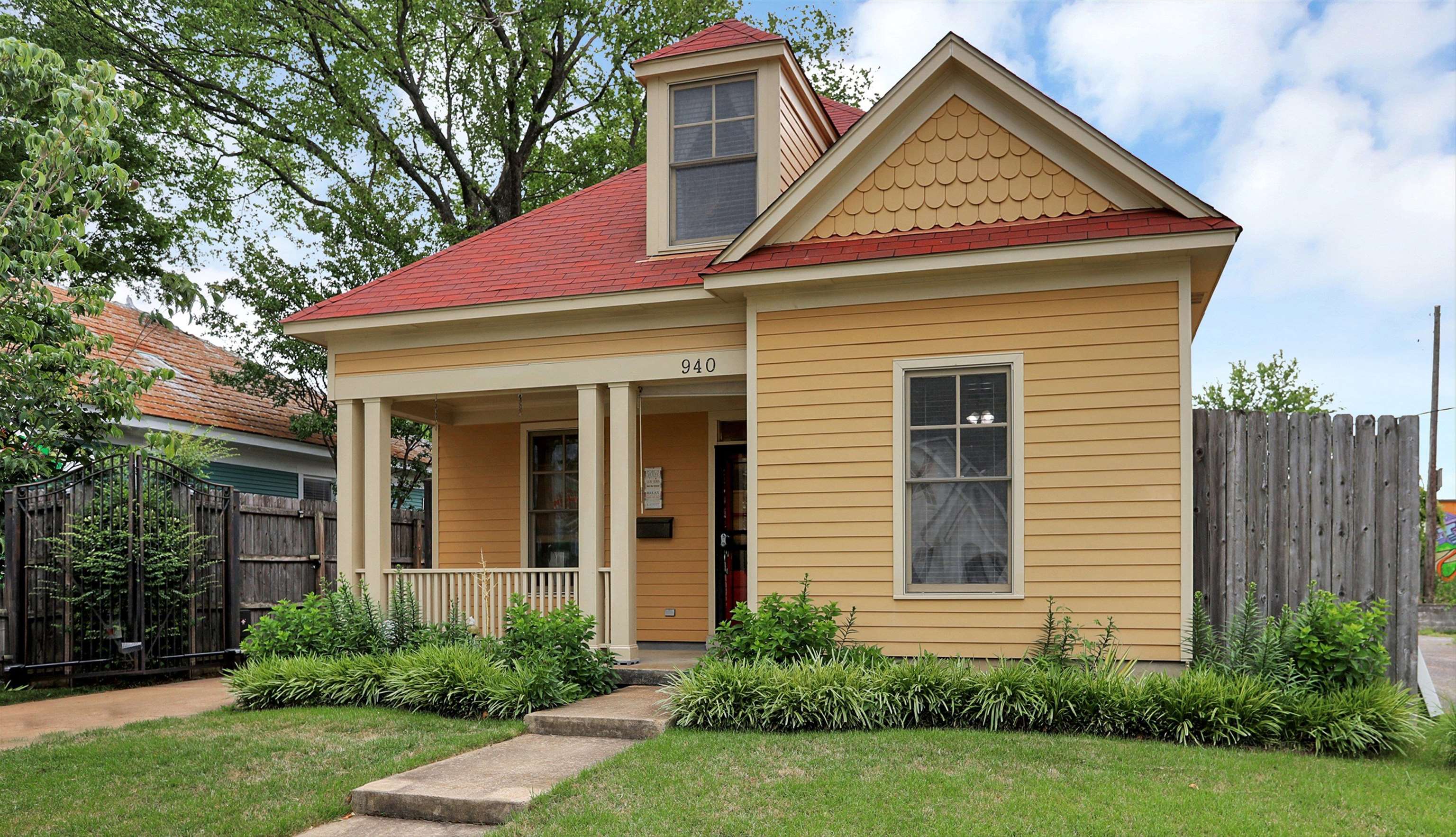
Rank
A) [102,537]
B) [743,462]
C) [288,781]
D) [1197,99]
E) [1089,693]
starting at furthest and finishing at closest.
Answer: [1197,99] → [743,462] → [102,537] → [1089,693] → [288,781]

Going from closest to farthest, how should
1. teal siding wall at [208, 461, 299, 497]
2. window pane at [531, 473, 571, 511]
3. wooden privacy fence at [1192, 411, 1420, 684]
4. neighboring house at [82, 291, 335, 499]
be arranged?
wooden privacy fence at [1192, 411, 1420, 684] < window pane at [531, 473, 571, 511] < neighboring house at [82, 291, 335, 499] < teal siding wall at [208, 461, 299, 497]

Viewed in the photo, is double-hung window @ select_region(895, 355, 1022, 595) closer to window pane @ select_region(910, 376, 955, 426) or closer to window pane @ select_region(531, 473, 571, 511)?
window pane @ select_region(910, 376, 955, 426)

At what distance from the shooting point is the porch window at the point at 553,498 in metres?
11.5

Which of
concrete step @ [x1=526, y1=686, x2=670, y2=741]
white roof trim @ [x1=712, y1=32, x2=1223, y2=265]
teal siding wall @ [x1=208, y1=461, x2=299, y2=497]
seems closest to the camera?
concrete step @ [x1=526, y1=686, x2=670, y2=741]

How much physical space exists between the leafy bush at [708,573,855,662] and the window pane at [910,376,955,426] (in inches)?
61.7

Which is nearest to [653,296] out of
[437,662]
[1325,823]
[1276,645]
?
[437,662]

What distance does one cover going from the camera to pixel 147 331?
18469 mm

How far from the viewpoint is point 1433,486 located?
2141cm

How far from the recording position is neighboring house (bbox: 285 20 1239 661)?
7.89 m

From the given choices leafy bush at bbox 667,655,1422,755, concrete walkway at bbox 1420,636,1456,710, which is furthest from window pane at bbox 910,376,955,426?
concrete walkway at bbox 1420,636,1456,710

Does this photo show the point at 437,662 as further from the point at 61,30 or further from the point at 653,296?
the point at 61,30

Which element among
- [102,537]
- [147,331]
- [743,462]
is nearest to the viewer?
[102,537]

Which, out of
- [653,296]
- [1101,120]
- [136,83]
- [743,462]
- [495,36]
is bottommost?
[743,462]

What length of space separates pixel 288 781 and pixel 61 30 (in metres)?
15.9
